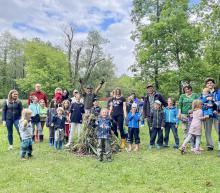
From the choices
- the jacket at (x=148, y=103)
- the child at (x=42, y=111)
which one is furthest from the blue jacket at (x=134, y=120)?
the child at (x=42, y=111)

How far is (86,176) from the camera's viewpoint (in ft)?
24.8

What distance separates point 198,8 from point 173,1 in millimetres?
1917

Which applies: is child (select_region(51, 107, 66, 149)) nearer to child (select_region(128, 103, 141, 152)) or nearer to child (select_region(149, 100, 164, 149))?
child (select_region(128, 103, 141, 152))

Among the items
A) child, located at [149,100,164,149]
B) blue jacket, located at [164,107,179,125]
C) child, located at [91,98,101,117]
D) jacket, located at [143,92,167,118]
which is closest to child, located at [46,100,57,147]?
child, located at [91,98,101,117]

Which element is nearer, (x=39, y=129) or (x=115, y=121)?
(x=115, y=121)

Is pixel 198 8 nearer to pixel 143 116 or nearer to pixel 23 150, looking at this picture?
pixel 143 116

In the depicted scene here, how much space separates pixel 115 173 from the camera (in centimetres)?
786

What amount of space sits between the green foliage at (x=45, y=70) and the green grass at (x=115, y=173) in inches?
1264

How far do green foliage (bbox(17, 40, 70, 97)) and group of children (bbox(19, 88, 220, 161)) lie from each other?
28898mm

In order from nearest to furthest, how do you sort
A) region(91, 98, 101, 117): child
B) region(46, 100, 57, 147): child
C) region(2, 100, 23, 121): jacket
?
region(2, 100, 23, 121): jacket, region(91, 98, 101, 117): child, region(46, 100, 57, 147): child

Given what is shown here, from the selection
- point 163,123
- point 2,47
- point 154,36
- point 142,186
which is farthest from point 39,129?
point 2,47

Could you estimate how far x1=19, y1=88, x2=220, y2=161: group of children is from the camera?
31.4 ft

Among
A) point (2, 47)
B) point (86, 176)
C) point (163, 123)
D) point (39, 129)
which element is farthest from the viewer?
point (2, 47)

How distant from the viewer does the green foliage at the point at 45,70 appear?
4262 centimetres
